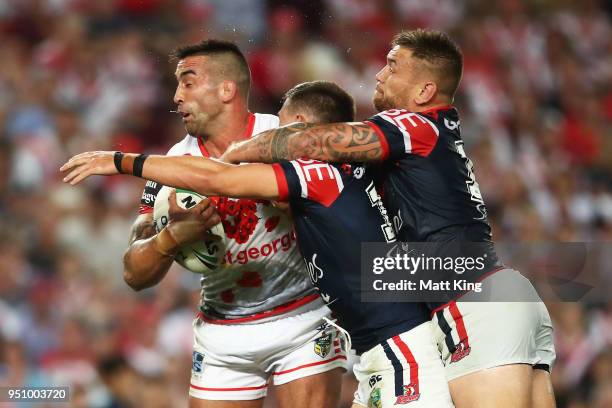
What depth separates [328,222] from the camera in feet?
11.9

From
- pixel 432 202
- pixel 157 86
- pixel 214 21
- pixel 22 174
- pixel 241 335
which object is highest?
pixel 214 21

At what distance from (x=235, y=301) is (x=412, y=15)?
6.30 metres

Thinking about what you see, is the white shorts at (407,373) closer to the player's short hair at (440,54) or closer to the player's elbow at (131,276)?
the player's short hair at (440,54)

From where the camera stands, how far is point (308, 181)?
3598mm

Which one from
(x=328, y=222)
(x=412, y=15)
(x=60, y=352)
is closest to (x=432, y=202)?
(x=328, y=222)

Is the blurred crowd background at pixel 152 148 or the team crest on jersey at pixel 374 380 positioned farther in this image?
the blurred crowd background at pixel 152 148

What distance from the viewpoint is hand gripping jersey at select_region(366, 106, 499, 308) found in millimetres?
3678

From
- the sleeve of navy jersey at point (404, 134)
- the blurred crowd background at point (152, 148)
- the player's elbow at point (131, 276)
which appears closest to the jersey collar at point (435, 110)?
the sleeve of navy jersey at point (404, 134)

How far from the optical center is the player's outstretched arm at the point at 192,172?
141 inches

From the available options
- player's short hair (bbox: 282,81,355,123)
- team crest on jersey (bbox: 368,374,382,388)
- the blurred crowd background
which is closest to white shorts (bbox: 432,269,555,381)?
team crest on jersey (bbox: 368,374,382,388)

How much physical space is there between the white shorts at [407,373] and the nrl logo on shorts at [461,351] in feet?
0.23

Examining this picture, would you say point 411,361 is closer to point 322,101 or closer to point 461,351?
point 461,351

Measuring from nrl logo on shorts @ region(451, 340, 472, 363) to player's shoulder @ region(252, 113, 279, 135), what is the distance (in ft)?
4.88

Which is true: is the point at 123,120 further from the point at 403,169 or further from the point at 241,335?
the point at 403,169
